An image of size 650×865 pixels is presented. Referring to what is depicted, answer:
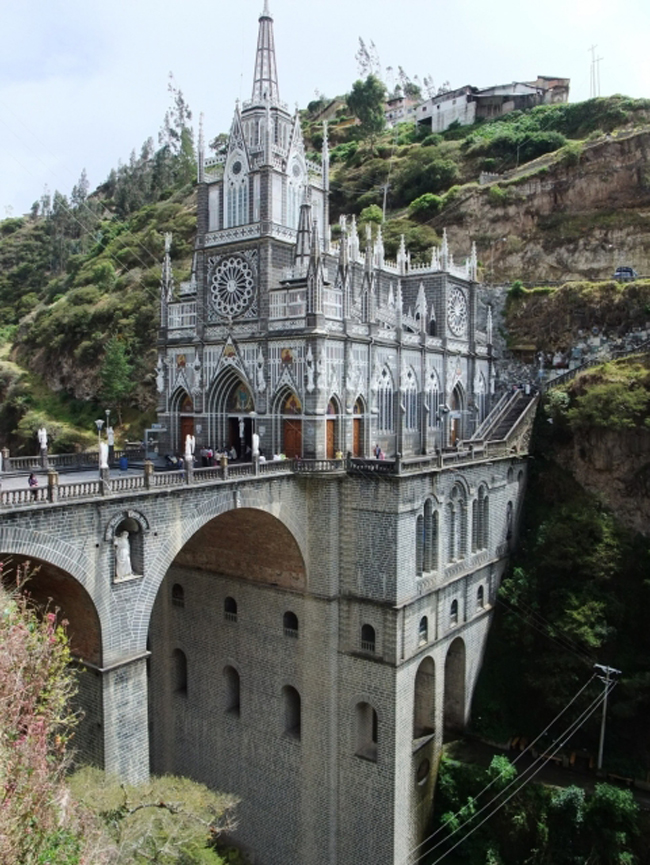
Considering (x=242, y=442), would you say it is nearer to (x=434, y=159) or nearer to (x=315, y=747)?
(x=315, y=747)

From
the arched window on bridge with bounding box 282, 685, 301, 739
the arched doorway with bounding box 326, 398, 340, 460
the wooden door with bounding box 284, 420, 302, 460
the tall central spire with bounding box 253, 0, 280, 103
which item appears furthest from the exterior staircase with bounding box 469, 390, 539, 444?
the tall central spire with bounding box 253, 0, 280, 103

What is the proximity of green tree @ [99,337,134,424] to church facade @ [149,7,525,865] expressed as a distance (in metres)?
25.9

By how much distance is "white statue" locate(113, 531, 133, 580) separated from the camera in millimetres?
20906

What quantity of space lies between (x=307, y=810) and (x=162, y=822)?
11.5 m

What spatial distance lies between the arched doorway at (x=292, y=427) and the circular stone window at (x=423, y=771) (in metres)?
14.7

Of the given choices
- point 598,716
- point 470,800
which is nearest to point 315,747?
point 470,800

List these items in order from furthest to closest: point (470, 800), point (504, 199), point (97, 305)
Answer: point (97, 305) → point (504, 199) → point (470, 800)

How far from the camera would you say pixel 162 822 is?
1970 centimetres

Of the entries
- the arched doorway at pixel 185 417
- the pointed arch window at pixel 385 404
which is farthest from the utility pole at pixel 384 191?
the arched doorway at pixel 185 417

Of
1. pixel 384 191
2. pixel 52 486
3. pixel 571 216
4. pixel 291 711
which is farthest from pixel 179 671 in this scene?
pixel 384 191

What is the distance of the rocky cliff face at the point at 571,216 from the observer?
5538cm

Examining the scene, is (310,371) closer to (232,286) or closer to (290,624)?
(232,286)

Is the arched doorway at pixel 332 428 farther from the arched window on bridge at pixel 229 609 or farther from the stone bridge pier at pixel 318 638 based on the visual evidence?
the arched window on bridge at pixel 229 609

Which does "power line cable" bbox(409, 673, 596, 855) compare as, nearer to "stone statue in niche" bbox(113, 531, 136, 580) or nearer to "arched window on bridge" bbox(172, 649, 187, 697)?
"arched window on bridge" bbox(172, 649, 187, 697)
